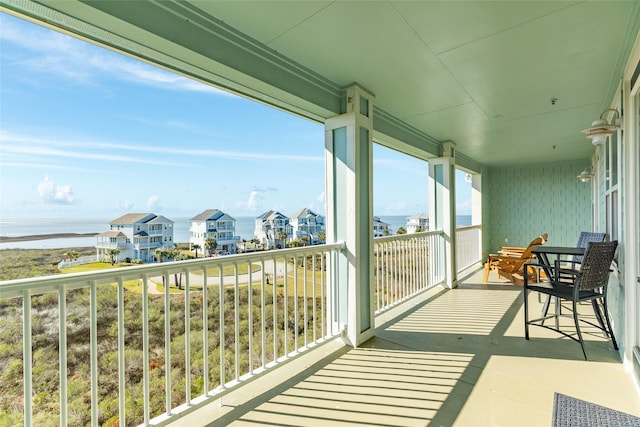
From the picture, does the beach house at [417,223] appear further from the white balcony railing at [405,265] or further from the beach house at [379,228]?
the beach house at [379,228]

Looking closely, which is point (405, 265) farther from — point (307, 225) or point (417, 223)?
point (307, 225)

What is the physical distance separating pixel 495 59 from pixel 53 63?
10.2ft

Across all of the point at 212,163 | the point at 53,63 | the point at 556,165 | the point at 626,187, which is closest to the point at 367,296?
the point at 212,163

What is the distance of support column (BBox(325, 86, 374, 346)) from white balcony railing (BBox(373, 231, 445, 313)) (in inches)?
14.5

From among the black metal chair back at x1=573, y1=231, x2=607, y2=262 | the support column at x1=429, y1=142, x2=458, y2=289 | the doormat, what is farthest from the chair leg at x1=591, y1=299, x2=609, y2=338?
the support column at x1=429, y1=142, x2=458, y2=289

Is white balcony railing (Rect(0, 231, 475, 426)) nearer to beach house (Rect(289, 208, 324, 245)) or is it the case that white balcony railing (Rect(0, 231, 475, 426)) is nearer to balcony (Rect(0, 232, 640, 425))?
balcony (Rect(0, 232, 640, 425))

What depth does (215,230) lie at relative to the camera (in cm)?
217

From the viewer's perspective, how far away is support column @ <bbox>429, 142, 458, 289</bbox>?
5199 millimetres

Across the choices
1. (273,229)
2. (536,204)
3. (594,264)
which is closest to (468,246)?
(536,204)

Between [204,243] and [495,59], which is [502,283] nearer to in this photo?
[495,59]

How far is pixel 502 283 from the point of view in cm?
552

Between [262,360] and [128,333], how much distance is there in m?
0.94

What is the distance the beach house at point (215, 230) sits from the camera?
6.74 feet

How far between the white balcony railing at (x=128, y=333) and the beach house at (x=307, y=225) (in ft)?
0.73
